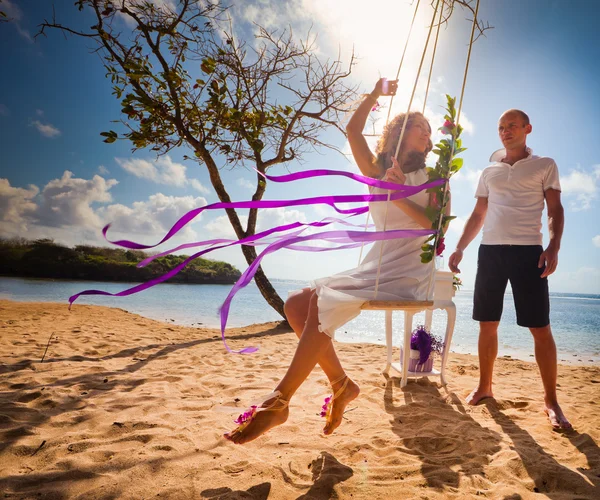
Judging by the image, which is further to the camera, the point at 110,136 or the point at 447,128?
the point at 110,136

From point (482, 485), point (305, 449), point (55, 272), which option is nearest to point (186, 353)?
point (305, 449)

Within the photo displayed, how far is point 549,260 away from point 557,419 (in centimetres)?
92

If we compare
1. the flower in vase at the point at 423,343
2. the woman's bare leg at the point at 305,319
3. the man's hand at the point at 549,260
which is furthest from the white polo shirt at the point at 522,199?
the woman's bare leg at the point at 305,319

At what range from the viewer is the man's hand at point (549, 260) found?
7.01ft

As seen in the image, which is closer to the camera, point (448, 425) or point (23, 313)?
point (448, 425)

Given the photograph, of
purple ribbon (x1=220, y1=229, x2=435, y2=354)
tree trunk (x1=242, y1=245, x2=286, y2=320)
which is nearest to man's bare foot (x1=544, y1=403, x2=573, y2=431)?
purple ribbon (x1=220, y1=229, x2=435, y2=354)

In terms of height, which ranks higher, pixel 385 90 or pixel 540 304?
pixel 385 90

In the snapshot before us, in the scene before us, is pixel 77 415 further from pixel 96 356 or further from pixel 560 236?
pixel 560 236

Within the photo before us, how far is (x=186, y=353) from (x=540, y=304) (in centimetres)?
322

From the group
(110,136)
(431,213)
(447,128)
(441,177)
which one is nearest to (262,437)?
(431,213)

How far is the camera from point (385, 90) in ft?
6.13

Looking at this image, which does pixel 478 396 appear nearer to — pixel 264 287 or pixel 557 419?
pixel 557 419

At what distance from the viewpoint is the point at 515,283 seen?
2.32 m

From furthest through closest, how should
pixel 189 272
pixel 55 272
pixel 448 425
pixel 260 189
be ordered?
1. pixel 189 272
2. pixel 55 272
3. pixel 260 189
4. pixel 448 425
